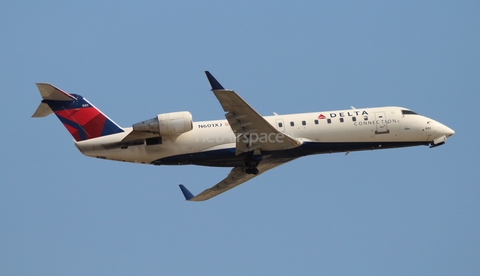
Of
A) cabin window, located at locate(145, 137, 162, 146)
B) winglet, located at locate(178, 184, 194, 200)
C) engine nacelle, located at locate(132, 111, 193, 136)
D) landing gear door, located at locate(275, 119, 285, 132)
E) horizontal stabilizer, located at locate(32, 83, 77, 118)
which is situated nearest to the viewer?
engine nacelle, located at locate(132, 111, 193, 136)

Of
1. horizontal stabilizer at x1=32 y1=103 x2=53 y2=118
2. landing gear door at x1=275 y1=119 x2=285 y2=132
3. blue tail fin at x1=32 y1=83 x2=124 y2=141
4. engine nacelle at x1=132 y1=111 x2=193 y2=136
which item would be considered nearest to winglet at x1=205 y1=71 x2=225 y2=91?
engine nacelle at x1=132 y1=111 x2=193 y2=136

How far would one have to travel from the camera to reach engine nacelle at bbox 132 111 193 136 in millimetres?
36656

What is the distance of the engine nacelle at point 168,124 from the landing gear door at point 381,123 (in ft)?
30.8

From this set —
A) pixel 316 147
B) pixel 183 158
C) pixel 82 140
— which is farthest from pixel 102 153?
pixel 316 147

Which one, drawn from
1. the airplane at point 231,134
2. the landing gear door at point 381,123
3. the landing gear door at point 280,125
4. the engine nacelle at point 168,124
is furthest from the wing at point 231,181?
the engine nacelle at point 168,124

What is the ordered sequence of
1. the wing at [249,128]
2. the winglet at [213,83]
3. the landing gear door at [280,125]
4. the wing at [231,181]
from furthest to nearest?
the wing at [231,181], the landing gear door at [280,125], the wing at [249,128], the winglet at [213,83]

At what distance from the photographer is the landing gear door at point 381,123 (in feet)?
130

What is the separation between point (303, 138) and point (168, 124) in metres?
6.65

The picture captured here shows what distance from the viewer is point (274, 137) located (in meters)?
37.5

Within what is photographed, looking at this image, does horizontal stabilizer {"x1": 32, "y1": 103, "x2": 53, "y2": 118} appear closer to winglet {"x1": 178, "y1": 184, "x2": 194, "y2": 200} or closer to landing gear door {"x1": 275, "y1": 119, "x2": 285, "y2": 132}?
winglet {"x1": 178, "y1": 184, "x2": 194, "y2": 200}

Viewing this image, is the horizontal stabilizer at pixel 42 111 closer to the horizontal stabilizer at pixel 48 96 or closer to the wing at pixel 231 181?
the horizontal stabilizer at pixel 48 96

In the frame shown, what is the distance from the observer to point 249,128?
37000 millimetres

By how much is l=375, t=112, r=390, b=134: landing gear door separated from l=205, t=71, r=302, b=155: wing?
4375 mm

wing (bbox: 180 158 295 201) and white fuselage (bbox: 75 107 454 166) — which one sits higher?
white fuselage (bbox: 75 107 454 166)
